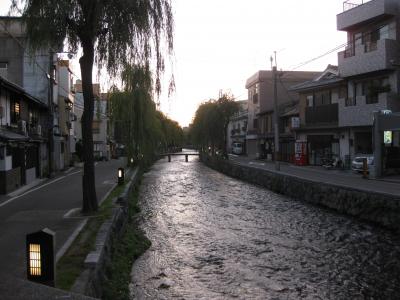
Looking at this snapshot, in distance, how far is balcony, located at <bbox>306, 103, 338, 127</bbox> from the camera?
1425 inches

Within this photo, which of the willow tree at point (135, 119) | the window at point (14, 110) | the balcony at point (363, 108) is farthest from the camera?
the willow tree at point (135, 119)

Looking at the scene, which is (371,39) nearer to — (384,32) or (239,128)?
(384,32)

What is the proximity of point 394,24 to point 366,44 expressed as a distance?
234 centimetres

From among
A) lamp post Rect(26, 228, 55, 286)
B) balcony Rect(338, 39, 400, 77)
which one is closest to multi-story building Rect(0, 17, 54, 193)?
lamp post Rect(26, 228, 55, 286)

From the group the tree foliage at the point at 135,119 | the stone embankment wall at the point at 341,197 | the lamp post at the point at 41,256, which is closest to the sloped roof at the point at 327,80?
the stone embankment wall at the point at 341,197

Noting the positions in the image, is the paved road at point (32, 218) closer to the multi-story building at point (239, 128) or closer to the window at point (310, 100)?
the window at point (310, 100)

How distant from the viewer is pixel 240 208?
21.8 m

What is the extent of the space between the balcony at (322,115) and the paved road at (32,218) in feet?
66.5

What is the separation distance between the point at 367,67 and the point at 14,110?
2170 centimetres

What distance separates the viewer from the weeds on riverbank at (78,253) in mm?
7122

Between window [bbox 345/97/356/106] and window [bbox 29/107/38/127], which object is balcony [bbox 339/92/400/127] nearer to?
window [bbox 345/97/356/106]

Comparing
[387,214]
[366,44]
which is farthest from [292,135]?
[387,214]

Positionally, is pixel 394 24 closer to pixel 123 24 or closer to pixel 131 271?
pixel 123 24

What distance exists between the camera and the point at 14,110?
2456cm
